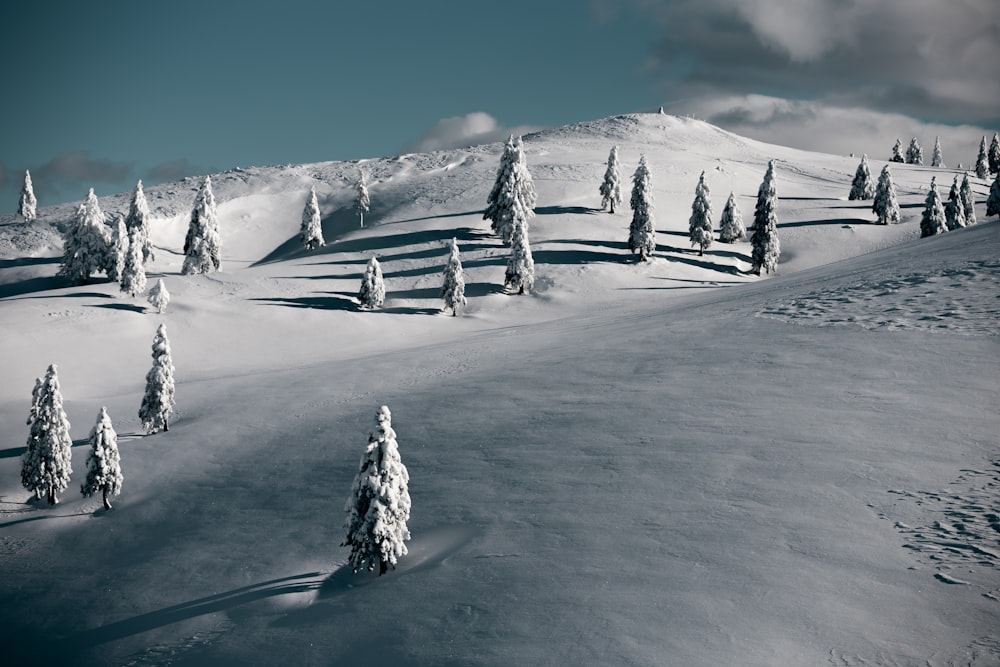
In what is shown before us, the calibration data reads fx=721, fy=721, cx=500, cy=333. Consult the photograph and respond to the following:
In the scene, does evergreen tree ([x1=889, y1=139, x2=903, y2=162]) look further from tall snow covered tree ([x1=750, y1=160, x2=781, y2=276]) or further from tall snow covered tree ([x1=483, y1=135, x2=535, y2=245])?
tall snow covered tree ([x1=483, y1=135, x2=535, y2=245])

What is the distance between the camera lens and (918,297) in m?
41.5

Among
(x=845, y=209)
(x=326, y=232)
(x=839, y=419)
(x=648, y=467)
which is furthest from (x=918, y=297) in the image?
(x=326, y=232)

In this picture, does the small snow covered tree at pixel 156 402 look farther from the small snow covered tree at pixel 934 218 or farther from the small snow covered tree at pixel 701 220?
the small snow covered tree at pixel 934 218

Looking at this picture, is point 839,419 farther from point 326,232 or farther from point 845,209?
point 326,232

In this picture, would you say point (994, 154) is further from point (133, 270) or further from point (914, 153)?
point (133, 270)

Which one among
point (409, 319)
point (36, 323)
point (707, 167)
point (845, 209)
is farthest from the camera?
point (707, 167)

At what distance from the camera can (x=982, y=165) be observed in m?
144

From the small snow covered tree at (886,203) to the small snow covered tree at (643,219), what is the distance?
38.3 metres

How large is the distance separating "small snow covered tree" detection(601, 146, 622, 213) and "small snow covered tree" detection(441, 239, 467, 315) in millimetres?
38778

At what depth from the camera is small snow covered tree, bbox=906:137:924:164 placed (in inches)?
6550

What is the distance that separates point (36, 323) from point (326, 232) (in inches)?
2489

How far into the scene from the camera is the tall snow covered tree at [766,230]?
3381 inches

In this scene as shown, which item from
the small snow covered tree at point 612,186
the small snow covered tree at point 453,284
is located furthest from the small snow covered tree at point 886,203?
the small snow covered tree at point 453,284

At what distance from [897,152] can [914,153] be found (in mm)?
4267
